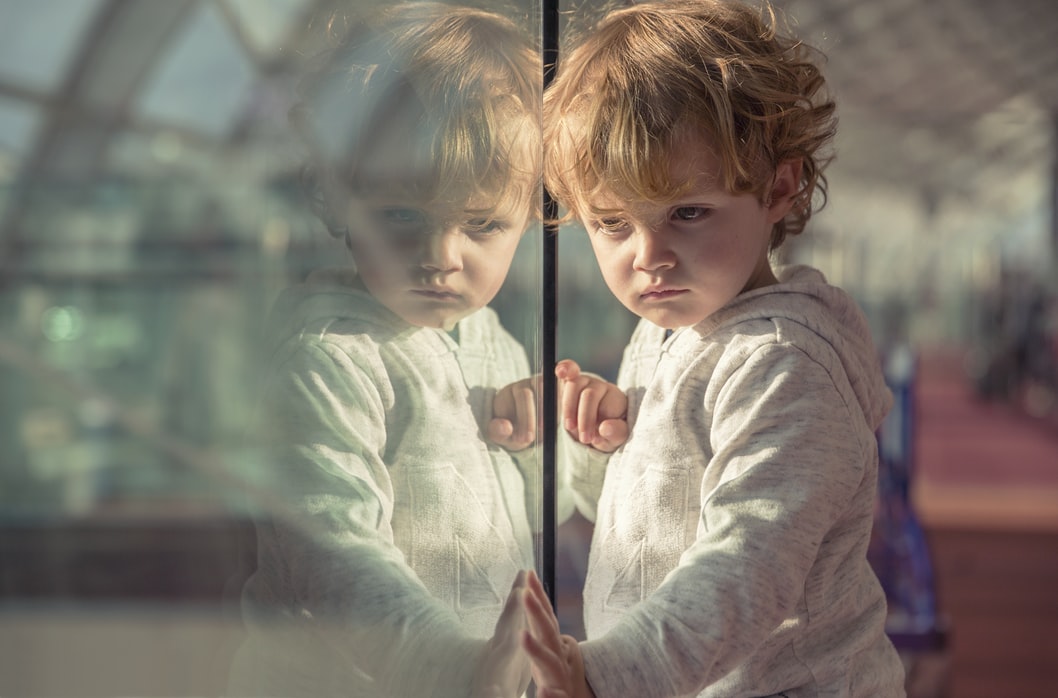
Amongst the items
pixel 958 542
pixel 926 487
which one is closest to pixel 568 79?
pixel 958 542

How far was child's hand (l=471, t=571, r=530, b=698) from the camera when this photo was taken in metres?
0.44

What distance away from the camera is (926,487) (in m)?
4.05

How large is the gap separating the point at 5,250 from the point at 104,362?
81 millimetres

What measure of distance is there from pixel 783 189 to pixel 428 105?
27 centimetres

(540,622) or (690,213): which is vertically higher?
(690,213)

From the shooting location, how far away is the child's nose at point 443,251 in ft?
1.37

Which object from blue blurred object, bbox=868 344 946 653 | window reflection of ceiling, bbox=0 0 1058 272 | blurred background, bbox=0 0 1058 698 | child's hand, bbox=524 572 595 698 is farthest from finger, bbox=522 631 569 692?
blue blurred object, bbox=868 344 946 653

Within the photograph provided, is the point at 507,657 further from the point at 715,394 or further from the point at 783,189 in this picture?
the point at 783,189

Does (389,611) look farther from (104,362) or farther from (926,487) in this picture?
(926,487)

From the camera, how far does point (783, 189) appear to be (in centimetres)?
60

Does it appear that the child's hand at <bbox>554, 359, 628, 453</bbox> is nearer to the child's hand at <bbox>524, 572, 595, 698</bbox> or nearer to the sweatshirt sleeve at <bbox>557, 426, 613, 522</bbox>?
the sweatshirt sleeve at <bbox>557, 426, 613, 522</bbox>

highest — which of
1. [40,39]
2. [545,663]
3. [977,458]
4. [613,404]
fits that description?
[40,39]

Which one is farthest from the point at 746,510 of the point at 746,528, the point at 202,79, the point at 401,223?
the point at 202,79

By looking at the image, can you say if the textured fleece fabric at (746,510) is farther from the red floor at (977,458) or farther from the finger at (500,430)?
the red floor at (977,458)
